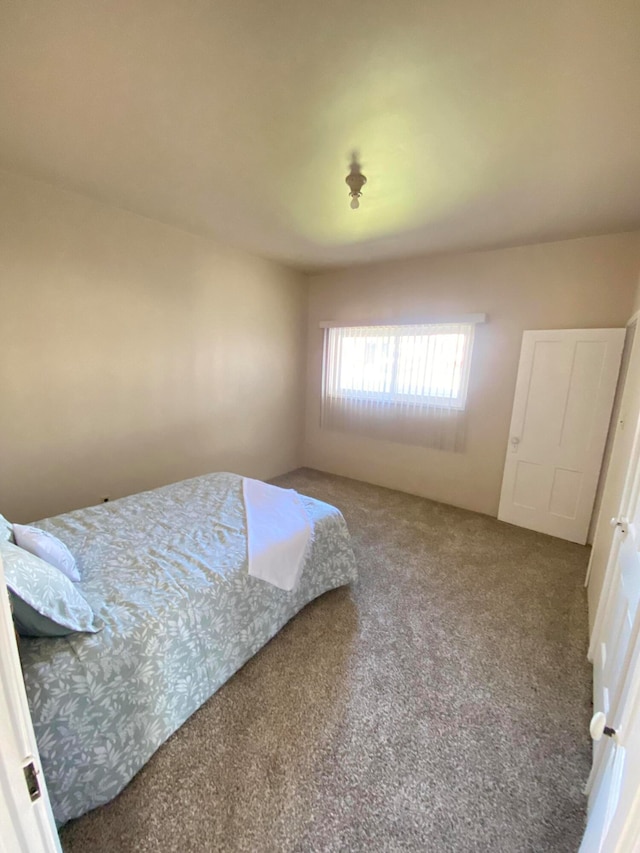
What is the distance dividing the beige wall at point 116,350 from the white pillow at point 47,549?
4.15 feet

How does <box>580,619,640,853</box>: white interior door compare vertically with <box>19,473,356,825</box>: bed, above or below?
above

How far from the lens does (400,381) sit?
4.04 metres

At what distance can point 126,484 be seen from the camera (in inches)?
120

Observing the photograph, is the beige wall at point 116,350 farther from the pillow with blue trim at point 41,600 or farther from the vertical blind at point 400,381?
the pillow with blue trim at point 41,600

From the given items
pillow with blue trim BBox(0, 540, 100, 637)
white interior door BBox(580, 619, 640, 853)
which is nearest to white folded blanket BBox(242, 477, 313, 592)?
pillow with blue trim BBox(0, 540, 100, 637)

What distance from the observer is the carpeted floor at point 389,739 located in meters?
1.16

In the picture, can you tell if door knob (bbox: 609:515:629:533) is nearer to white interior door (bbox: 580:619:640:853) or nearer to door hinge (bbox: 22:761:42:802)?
white interior door (bbox: 580:619:640:853)

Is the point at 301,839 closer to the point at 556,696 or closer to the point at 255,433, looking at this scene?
the point at 556,696

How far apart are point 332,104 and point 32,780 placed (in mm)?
2263

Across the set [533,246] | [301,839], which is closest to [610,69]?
[533,246]

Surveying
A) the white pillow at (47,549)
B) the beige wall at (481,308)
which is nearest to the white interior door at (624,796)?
the white pillow at (47,549)

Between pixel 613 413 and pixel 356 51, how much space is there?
308 centimetres

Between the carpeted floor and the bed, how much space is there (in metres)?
0.14

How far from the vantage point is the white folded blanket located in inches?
72.9
